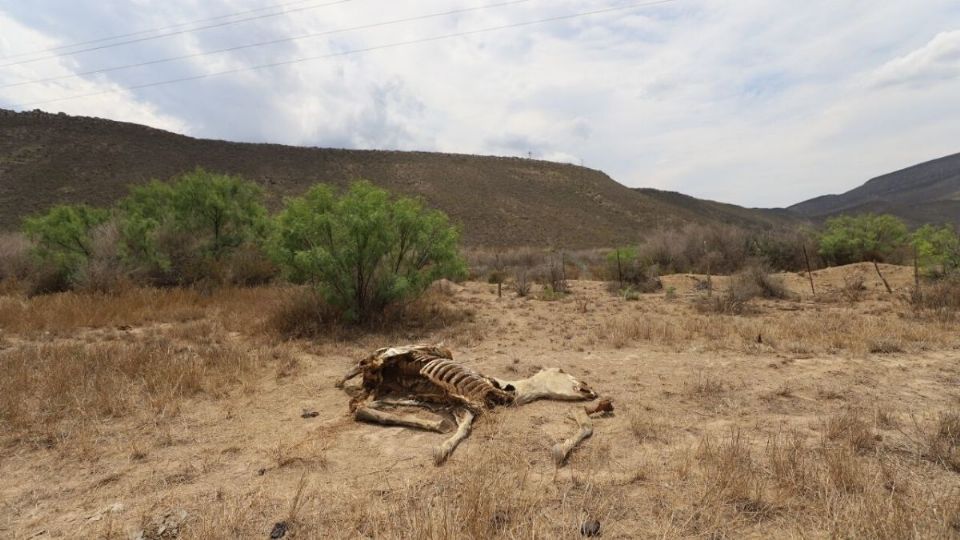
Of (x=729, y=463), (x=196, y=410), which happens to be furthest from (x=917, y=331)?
(x=196, y=410)

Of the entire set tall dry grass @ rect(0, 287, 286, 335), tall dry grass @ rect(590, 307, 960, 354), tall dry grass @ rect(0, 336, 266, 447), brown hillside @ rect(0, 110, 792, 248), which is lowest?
tall dry grass @ rect(590, 307, 960, 354)

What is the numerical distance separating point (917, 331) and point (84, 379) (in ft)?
36.3

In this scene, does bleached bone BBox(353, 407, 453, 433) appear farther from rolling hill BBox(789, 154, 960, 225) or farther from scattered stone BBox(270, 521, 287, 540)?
rolling hill BBox(789, 154, 960, 225)

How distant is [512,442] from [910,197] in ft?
278

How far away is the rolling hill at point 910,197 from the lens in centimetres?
5038

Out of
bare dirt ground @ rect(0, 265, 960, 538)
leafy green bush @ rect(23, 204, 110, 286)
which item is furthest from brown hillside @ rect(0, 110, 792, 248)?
bare dirt ground @ rect(0, 265, 960, 538)

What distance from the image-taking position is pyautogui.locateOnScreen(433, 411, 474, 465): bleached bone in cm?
354

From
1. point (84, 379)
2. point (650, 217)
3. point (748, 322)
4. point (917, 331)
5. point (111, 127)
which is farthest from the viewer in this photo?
A: point (650, 217)

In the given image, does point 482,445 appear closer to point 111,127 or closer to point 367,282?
point 367,282

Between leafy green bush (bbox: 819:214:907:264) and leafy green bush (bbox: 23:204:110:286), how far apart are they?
23.1 m

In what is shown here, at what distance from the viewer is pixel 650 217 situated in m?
52.5

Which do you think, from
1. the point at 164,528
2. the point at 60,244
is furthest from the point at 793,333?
the point at 60,244

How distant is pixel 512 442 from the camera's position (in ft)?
12.7

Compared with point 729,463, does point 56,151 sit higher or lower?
higher
